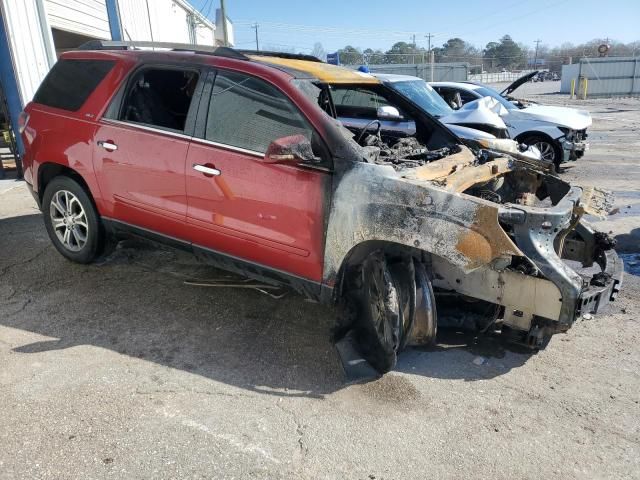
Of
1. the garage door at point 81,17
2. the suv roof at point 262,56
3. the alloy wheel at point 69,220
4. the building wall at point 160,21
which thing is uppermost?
the building wall at point 160,21

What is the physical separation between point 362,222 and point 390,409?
1086mm

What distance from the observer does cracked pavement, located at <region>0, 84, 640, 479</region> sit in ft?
8.48

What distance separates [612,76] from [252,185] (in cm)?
3523

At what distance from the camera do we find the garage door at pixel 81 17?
10406 millimetres

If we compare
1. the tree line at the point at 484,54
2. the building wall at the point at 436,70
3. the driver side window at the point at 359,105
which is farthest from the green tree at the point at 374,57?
the driver side window at the point at 359,105

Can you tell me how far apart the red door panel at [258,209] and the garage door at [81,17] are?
328 inches

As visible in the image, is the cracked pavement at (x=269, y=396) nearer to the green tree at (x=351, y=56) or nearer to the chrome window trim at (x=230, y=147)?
the chrome window trim at (x=230, y=147)

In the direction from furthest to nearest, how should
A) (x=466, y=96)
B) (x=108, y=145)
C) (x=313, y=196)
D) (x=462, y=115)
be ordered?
(x=466, y=96) → (x=462, y=115) → (x=108, y=145) → (x=313, y=196)

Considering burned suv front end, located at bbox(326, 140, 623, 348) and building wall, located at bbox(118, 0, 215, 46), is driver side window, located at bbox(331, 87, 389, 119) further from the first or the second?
building wall, located at bbox(118, 0, 215, 46)

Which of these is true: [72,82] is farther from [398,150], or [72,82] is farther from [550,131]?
[550,131]

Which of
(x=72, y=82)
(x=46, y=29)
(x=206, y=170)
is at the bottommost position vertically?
(x=206, y=170)

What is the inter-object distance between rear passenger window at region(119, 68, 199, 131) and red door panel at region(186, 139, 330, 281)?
0.59 metres

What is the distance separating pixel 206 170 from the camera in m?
3.66

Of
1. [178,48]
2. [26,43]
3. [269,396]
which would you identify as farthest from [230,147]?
[26,43]
